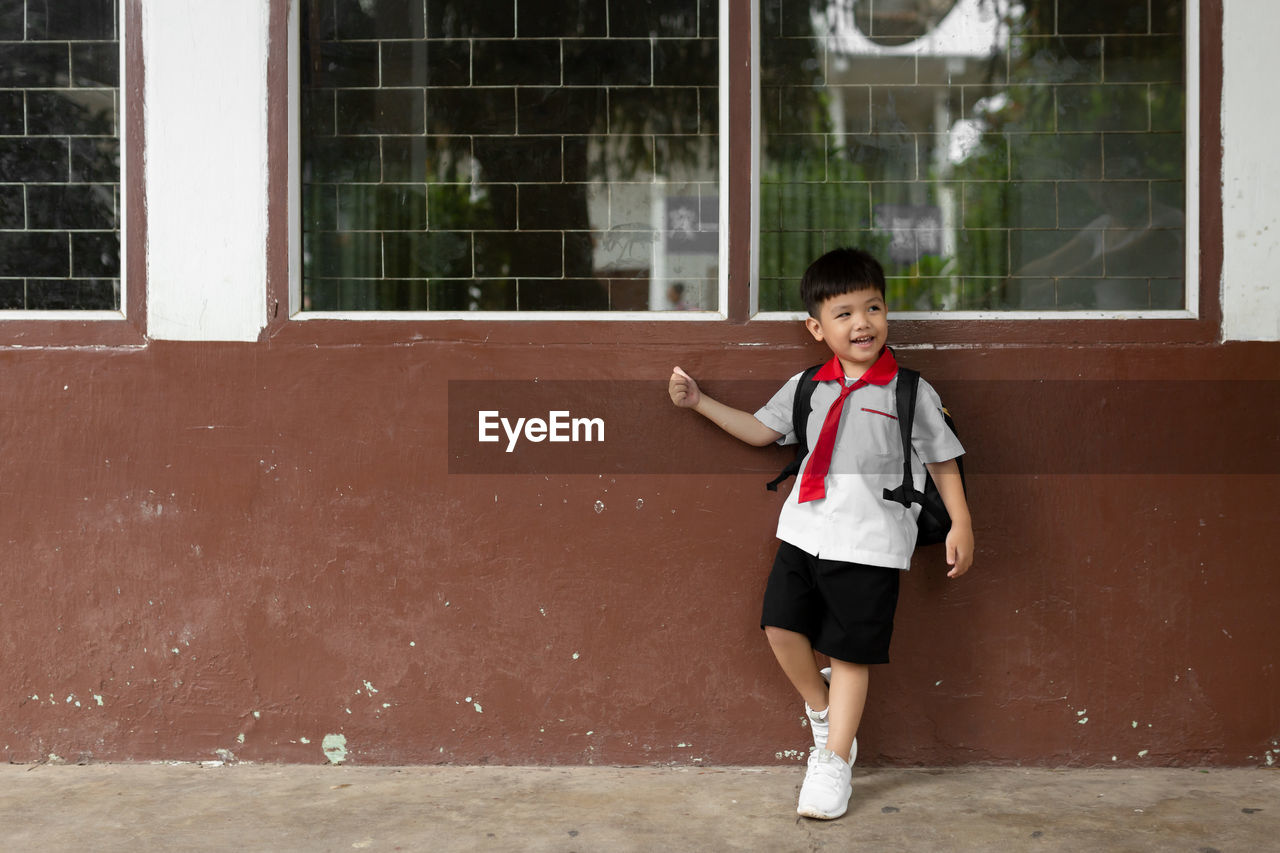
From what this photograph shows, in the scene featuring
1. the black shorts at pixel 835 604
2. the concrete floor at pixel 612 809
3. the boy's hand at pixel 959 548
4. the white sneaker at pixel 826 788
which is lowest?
the concrete floor at pixel 612 809

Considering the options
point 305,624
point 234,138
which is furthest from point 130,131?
point 305,624

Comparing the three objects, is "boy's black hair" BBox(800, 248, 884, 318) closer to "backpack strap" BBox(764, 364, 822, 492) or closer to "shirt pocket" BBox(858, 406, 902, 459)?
"backpack strap" BBox(764, 364, 822, 492)

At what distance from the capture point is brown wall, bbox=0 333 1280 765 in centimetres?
329

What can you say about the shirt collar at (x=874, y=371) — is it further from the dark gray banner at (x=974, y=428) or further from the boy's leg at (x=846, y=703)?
the boy's leg at (x=846, y=703)

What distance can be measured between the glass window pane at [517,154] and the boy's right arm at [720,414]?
315 mm

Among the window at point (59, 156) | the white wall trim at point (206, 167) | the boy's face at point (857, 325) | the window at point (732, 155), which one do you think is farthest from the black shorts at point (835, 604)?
the window at point (59, 156)

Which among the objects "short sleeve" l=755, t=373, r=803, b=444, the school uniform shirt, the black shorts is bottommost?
the black shorts

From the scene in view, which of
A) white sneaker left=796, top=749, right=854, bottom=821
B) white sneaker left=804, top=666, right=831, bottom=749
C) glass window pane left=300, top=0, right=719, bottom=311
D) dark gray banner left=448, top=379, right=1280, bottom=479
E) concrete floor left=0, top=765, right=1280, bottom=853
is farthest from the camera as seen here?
glass window pane left=300, top=0, right=719, bottom=311

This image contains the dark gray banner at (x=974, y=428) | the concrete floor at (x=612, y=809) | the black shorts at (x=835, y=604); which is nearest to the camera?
the concrete floor at (x=612, y=809)

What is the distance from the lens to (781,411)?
3.18m

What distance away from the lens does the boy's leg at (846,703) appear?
10.1 ft

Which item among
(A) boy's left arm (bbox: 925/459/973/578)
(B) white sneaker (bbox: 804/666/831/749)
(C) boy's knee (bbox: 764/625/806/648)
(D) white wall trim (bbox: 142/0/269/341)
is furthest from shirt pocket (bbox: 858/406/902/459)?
(D) white wall trim (bbox: 142/0/269/341)

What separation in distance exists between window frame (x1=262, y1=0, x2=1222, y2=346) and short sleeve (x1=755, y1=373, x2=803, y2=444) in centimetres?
17

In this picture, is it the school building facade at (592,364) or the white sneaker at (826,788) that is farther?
the school building facade at (592,364)
